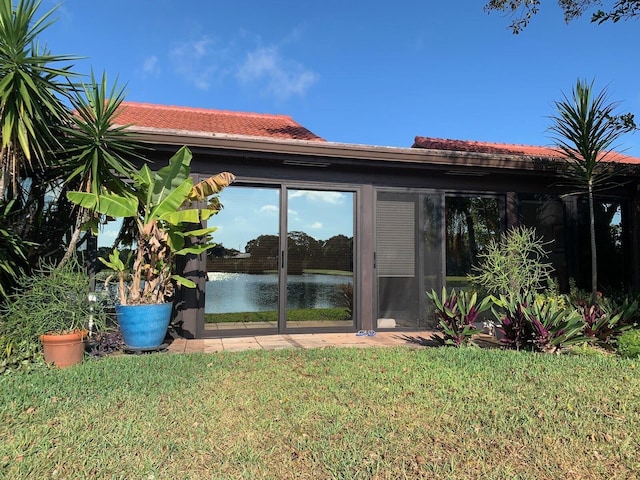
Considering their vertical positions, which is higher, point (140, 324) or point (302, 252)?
point (302, 252)

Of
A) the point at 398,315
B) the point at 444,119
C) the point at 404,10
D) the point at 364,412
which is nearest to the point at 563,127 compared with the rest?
the point at 398,315

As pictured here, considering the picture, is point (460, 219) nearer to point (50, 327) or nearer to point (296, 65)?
point (50, 327)

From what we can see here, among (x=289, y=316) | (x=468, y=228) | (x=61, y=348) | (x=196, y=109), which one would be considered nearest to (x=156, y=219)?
(x=61, y=348)

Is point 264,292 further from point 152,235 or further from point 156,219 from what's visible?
point 156,219

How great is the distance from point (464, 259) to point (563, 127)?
277 cm

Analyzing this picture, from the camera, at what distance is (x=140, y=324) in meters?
5.28

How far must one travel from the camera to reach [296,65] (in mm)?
14281

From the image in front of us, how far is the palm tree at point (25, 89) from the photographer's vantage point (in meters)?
4.43

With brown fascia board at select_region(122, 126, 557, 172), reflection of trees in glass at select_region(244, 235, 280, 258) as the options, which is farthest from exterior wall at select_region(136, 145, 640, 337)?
reflection of trees in glass at select_region(244, 235, 280, 258)

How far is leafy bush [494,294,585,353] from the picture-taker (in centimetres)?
507

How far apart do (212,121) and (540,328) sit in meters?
7.97

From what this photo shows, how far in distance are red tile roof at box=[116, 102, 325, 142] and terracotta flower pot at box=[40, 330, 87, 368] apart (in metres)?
4.53

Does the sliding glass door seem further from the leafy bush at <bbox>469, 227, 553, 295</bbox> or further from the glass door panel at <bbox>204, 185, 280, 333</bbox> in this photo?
the leafy bush at <bbox>469, 227, 553, 295</bbox>

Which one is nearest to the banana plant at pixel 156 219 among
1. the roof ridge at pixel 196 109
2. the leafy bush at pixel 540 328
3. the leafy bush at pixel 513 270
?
the leafy bush at pixel 540 328
